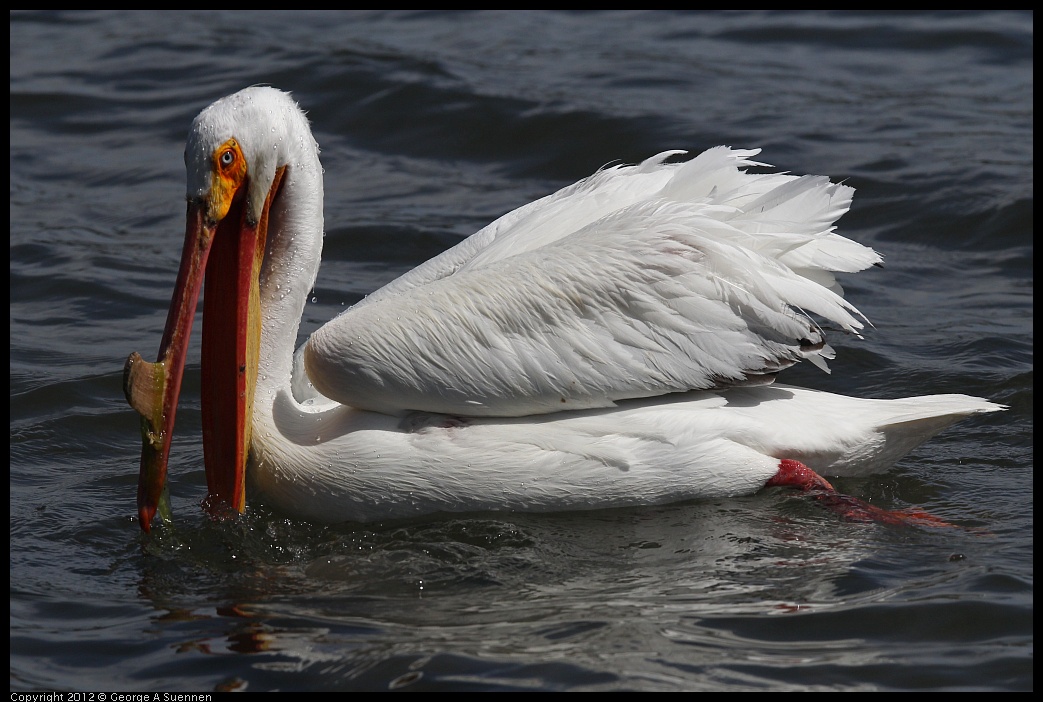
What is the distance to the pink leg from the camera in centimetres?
402

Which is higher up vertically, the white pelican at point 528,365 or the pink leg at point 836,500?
the white pelican at point 528,365

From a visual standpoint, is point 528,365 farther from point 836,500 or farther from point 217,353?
point 836,500

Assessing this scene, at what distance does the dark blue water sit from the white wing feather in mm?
424

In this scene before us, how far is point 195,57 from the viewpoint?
10.2 meters

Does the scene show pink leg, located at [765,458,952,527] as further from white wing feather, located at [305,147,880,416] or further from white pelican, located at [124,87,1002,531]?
white wing feather, located at [305,147,880,416]

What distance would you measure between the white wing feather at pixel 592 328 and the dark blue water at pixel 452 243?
1.39ft

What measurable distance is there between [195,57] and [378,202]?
11.1 ft

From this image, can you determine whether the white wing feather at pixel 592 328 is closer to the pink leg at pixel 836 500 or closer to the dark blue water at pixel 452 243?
the pink leg at pixel 836 500

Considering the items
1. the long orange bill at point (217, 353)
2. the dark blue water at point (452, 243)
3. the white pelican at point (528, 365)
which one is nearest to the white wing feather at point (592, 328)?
the white pelican at point (528, 365)

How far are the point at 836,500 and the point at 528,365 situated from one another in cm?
104

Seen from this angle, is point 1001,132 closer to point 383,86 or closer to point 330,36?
point 383,86

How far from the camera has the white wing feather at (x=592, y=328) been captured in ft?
12.8

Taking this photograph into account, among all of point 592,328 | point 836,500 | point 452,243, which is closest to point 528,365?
point 592,328

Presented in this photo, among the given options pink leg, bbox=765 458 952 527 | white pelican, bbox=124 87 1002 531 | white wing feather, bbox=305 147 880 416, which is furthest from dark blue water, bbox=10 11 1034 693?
white wing feather, bbox=305 147 880 416
